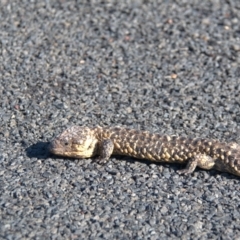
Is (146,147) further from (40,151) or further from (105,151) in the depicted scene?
(40,151)

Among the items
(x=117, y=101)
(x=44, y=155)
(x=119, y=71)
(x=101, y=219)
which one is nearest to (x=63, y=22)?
(x=119, y=71)

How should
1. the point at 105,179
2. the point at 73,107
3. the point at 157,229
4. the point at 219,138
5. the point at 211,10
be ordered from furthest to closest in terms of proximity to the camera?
the point at 211,10 → the point at 73,107 → the point at 219,138 → the point at 105,179 → the point at 157,229

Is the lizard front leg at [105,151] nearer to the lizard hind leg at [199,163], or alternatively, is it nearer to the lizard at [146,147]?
the lizard at [146,147]

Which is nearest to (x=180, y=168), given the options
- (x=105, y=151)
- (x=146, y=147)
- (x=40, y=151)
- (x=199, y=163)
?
(x=199, y=163)

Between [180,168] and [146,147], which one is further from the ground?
[146,147]

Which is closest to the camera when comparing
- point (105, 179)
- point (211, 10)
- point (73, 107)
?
point (105, 179)

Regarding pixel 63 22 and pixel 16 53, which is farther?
pixel 63 22

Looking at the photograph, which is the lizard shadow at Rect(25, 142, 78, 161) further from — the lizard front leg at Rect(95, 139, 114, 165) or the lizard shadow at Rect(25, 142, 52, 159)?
the lizard front leg at Rect(95, 139, 114, 165)

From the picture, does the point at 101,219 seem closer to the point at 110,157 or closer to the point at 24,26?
the point at 110,157
